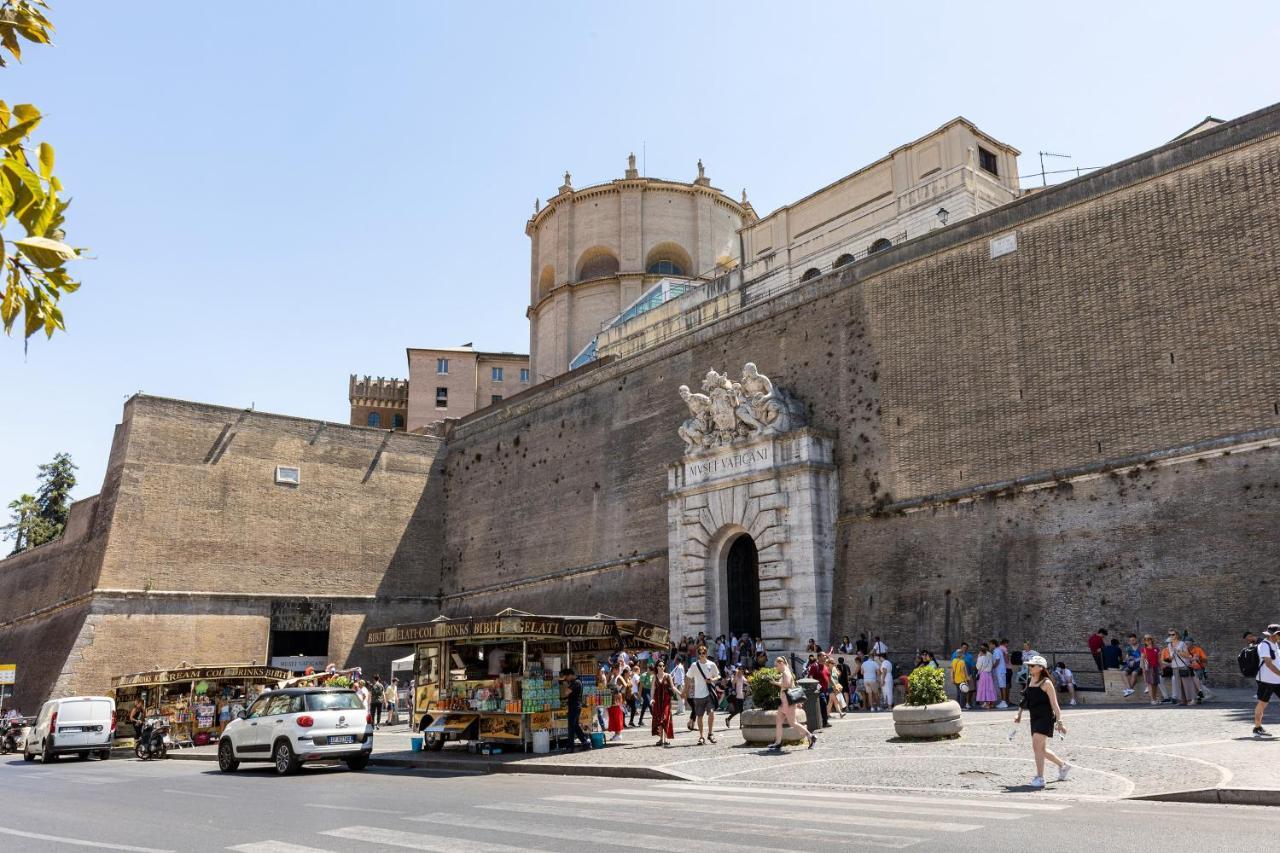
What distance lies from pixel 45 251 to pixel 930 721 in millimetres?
13032

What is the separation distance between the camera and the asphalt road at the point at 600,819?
7.23m

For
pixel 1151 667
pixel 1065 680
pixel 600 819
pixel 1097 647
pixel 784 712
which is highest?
pixel 1097 647

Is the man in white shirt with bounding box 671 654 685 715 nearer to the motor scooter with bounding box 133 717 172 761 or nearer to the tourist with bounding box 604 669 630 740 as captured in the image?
the tourist with bounding box 604 669 630 740

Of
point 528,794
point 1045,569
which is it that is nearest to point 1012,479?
point 1045,569

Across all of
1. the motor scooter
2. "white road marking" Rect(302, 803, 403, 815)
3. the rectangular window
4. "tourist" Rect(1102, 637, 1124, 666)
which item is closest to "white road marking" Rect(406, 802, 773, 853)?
"white road marking" Rect(302, 803, 403, 815)

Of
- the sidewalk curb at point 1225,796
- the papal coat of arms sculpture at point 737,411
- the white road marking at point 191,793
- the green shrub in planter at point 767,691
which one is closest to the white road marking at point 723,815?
the sidewalk curb at point 1225,796

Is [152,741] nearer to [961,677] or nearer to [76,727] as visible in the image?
[76,727]

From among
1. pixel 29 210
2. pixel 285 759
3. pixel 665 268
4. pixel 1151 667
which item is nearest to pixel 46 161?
pixel 29 210

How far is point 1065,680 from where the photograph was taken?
17562 mm

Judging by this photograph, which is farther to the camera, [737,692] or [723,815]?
[737,692]

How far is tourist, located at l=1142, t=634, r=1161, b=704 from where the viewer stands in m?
16.3

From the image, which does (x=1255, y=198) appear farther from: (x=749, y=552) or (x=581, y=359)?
(x=581, y=359)

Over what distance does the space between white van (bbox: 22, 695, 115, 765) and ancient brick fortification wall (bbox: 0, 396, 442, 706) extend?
1053 cm

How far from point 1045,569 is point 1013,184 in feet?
53.1
